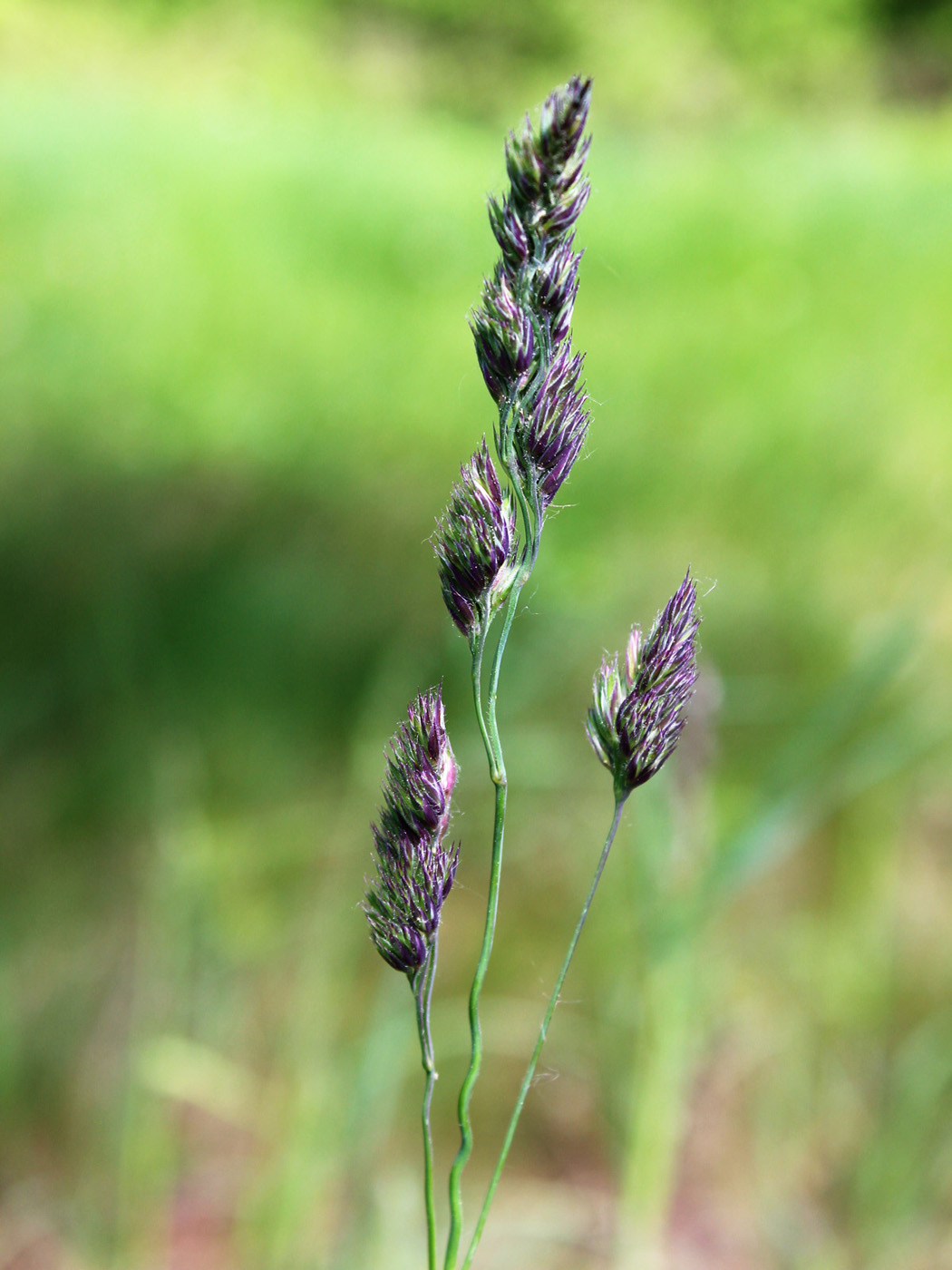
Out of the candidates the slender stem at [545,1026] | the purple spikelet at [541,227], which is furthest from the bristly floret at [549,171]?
the slender stem at [545,1026]

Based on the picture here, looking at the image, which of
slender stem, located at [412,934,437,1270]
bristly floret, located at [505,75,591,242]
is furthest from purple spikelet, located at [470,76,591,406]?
slender stem, located at [412,934,437,1270]

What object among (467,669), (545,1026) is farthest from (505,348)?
(467,669)

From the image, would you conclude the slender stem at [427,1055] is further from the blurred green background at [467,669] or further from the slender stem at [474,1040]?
the blurred green background at [467,669]

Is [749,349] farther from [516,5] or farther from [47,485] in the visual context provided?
[516,5]

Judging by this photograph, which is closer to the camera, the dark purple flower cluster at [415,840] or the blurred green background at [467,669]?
the dark purple flower cluster at [415,840]

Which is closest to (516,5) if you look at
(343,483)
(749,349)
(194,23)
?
(194,23)

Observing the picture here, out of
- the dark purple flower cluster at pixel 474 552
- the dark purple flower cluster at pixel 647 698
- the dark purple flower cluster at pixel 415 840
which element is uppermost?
the dark purple flower cluster at pixel 474 552

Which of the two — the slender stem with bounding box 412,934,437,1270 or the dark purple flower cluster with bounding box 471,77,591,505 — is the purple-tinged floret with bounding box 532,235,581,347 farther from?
the slender stem with bounding box 412,934,437,1270
